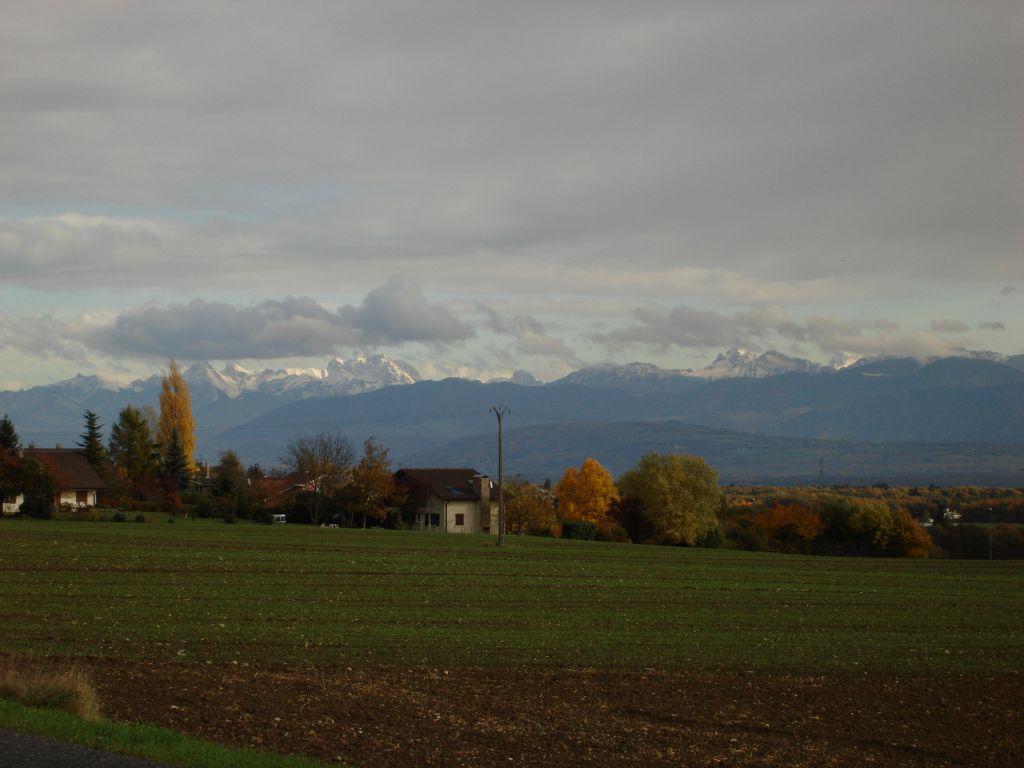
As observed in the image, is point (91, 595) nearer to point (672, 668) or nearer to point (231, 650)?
point (231, 650)

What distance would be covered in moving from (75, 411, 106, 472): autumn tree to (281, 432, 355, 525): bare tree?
18818mm

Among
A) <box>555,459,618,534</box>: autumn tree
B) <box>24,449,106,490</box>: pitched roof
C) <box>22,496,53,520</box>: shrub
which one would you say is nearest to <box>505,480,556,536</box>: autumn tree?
<box>555,459,618,534</box>: autumn tree

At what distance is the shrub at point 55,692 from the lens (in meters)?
15.4

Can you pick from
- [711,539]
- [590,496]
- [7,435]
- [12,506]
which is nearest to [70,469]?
[7,435]

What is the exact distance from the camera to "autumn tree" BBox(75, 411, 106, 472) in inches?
4063

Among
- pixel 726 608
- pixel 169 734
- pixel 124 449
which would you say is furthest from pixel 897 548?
pixel 169 734

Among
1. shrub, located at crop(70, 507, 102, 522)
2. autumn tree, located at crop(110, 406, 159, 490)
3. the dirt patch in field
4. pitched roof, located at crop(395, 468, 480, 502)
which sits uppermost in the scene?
autumn tree, located at crop(110, 406, 159, 490)

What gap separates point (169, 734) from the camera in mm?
14469

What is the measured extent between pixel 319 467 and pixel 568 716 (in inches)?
3361

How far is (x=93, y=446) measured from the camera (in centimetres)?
10494

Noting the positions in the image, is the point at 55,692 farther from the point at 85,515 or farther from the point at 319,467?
the point at 319,467

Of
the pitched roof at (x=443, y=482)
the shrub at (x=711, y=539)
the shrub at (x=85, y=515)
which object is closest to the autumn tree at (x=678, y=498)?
the shrub at (x=711, y=539)

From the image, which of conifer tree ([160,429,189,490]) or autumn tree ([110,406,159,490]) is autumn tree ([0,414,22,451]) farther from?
conifer tree ([160,429,189,490])

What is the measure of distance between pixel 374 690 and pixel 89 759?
7511 mm
